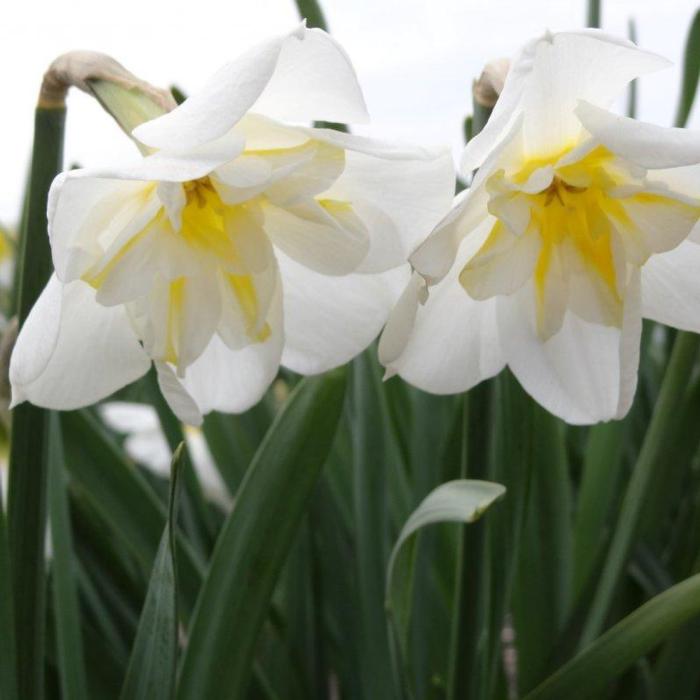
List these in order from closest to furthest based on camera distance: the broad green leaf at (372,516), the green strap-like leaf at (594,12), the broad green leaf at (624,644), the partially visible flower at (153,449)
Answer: the broad green leaf at (624,644)
the broad green leaf at (372,516)
the green strap-like leaf at (594,12)
the partially visible flower at (153,449)

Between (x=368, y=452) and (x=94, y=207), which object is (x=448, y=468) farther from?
(x=94, y=207)

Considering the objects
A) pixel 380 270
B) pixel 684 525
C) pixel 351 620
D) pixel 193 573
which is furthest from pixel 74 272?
pixel 684 525

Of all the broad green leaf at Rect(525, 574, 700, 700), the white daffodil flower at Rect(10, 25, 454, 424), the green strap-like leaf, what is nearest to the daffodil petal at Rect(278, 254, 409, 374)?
the white daffodil flower at Rect(10, 25, 454, 424)

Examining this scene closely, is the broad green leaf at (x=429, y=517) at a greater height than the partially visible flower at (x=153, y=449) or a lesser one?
greater

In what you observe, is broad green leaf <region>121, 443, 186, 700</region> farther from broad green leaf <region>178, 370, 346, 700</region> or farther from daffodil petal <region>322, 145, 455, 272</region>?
daffodil petal <region>322, 145, 455, 272</region>

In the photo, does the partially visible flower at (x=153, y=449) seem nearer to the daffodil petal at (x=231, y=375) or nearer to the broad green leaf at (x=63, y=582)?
the broad green leaf at (x=63, y=582)

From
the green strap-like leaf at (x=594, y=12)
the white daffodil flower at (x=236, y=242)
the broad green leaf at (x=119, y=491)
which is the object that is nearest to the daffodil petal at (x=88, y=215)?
the white daffodil flower at (x=236, y=242)
